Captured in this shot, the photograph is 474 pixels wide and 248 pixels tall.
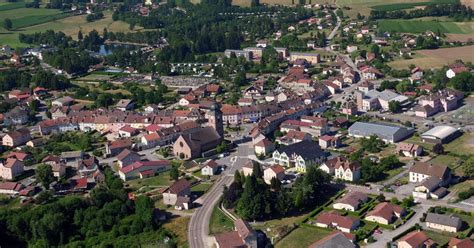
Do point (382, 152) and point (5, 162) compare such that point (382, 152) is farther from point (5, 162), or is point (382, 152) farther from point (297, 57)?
point (297, 57)

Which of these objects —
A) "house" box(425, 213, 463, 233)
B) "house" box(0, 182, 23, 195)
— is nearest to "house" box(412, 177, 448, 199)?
"house" box(425, 213, 463, 233)

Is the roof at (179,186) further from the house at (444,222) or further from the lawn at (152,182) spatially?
the house at (444,222)

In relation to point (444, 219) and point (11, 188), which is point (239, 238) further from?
point (11, 188)

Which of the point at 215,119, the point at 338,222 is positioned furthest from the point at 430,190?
the point at 215,119

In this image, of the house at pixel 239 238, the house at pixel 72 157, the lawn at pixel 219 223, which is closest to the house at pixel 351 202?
the lawn at pixel 219 223

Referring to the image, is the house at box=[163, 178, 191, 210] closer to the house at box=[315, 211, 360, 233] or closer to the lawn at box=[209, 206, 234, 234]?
the lawn at box=[209, 206, 234, 234]

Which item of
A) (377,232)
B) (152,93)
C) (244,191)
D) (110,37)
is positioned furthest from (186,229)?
(110,37)
